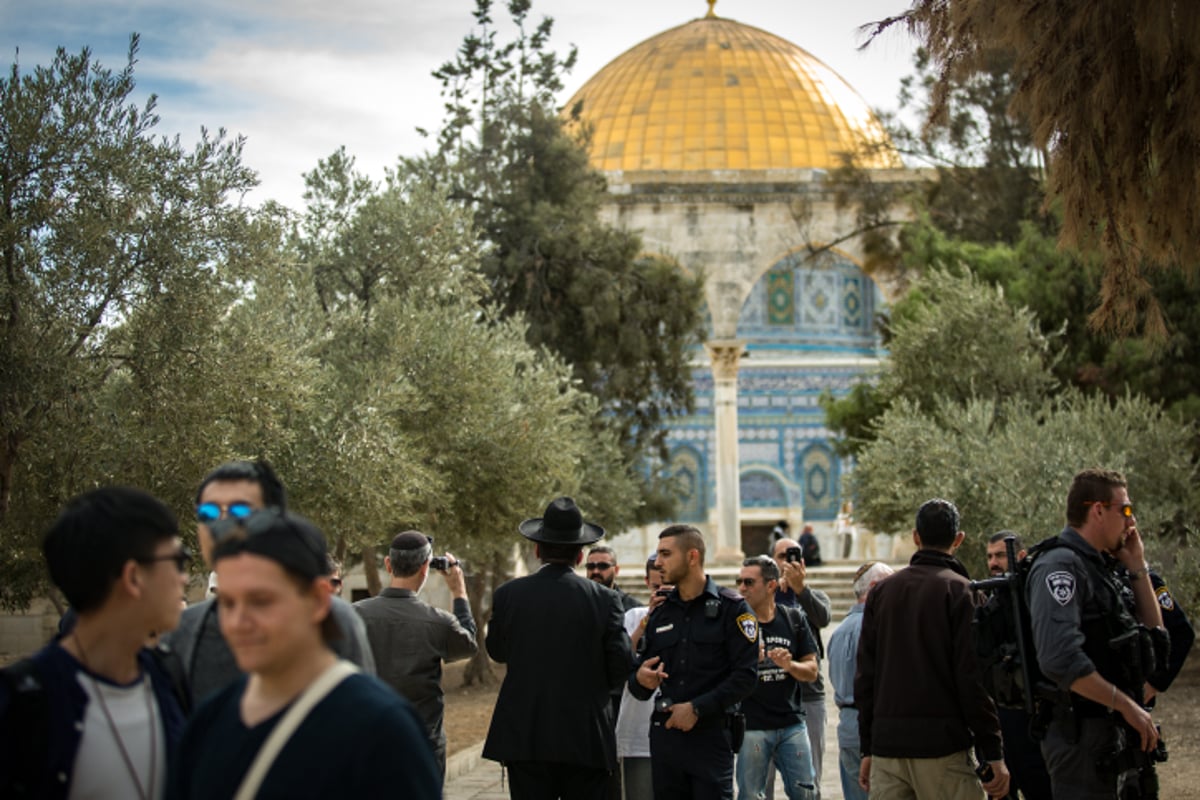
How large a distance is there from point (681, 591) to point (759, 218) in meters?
30.1

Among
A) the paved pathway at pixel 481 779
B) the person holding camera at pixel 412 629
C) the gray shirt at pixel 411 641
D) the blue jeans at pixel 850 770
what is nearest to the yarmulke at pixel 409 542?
the person holding camera at pixel 412 629

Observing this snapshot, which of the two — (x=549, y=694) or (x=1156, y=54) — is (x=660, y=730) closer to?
(x=549, y=694)

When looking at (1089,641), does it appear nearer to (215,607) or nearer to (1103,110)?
(1103,110)

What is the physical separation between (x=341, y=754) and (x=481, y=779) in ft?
28.6

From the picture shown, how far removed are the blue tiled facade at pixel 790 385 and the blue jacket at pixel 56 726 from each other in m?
33.3

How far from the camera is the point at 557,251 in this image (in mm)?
23078

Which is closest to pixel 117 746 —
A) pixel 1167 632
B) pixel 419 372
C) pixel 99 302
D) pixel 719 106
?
pixel 1167 632

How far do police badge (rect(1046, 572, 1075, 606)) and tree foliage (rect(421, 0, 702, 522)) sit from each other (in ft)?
57.0

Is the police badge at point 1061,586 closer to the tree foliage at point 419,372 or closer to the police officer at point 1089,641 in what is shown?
the police officer at point 1089,641

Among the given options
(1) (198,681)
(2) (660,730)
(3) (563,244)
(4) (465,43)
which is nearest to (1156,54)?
(2) (660,730)

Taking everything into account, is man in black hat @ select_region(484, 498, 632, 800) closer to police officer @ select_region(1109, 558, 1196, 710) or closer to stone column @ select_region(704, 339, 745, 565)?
police officer @ select_region(1109, 558, 1196, 710)

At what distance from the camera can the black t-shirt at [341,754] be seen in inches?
99.7

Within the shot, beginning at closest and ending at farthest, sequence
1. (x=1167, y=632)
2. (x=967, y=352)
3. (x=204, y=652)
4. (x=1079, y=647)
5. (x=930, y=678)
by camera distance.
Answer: (x=204, y=652), (x=1079, y=647), (x=1167, y=632), (x=930, y=678), (x=967, y=352)

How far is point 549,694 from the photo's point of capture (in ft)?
18.7
